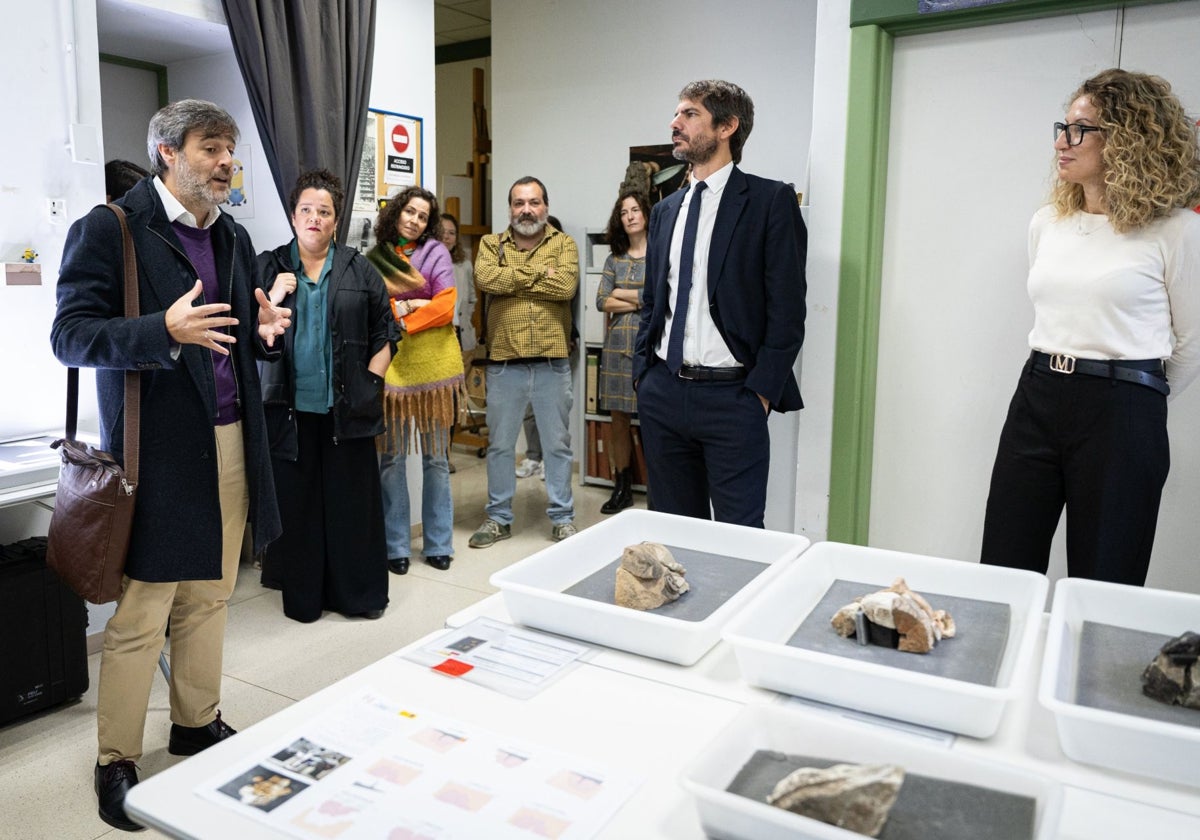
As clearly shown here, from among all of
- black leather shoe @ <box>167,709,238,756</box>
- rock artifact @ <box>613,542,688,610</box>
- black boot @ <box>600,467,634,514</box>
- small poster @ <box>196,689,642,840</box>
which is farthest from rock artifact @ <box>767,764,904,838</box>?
black boot @ <box>600,467,634,514</box>

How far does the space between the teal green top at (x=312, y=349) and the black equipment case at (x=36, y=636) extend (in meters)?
0.89

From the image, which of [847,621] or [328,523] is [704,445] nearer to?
[847,621]

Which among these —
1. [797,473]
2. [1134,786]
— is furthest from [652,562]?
[797,473]

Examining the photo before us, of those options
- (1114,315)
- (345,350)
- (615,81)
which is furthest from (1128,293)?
(615,81)

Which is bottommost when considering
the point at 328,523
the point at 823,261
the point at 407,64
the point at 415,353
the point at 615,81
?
the point at 328,523

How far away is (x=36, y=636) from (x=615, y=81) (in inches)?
158

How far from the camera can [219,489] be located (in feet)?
7.17

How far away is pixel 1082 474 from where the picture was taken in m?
2.12

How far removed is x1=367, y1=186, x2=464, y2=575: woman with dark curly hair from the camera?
12.0 feet

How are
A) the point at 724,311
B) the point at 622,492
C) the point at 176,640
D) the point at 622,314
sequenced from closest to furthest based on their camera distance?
the point at 176,640 < the point at 724,311 < the point at 622,314 < the point at 622,492

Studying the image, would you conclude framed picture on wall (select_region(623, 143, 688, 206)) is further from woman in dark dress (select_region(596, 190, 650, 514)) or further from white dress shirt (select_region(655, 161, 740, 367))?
white dress shirt (select_region(655, 161, 740, 367))

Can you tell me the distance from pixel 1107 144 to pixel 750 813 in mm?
1833

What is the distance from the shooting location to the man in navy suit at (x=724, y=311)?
2.49 meters

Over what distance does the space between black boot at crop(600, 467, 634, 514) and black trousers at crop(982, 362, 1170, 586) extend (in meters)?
2.82
